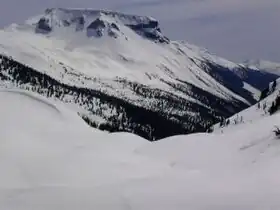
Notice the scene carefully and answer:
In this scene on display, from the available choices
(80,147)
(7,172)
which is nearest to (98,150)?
(80,147)

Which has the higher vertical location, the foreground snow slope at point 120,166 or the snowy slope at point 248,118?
the snowy slope at point 248,118

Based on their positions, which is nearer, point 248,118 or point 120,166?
point 120,166

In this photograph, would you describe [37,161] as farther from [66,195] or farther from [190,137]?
[190,137]

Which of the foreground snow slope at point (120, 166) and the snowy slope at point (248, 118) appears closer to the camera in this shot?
the foreground snow slope at point (120, 166)

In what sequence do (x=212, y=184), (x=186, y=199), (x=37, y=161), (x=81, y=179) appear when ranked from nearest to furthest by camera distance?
1. (x=186, y=199)
2. (x=212, y=184)
3. (x=81, y=179)
4. (x=37, y=161)

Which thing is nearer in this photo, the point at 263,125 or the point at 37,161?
the point at 37,161

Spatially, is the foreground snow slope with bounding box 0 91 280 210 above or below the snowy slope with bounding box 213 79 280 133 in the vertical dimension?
below

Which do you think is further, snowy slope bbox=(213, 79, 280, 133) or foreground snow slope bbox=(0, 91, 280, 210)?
snowy slope bbox=(213, 79, 280, 133)

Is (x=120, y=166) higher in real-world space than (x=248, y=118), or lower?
lower
